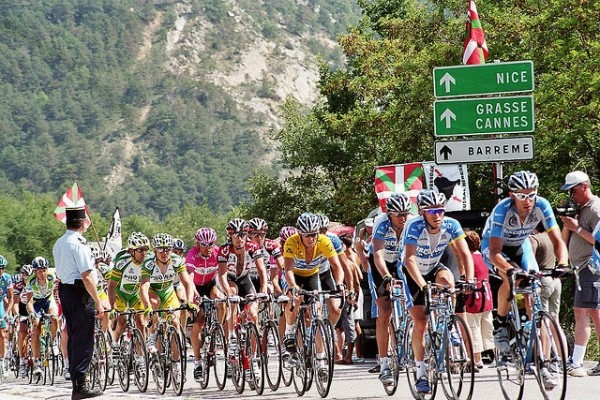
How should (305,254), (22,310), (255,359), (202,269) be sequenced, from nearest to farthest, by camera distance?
(305,254) → (255,359) → (202,269) → (22,310)

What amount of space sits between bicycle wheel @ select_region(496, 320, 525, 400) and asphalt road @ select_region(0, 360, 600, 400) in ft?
2.86

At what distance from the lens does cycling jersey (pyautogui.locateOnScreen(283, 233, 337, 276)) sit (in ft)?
48.1

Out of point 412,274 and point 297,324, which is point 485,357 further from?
point 412,274

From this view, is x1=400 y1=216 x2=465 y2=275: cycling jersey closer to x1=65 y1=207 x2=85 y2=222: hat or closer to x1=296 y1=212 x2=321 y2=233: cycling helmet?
x1=296 y1=212 x2=321 y2=233: cycling helmet

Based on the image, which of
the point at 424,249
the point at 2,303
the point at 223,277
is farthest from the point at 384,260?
the point at 2,303

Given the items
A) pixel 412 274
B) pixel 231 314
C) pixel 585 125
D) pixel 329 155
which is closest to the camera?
pixel 412 274

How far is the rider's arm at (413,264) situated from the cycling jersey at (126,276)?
711 centimetres

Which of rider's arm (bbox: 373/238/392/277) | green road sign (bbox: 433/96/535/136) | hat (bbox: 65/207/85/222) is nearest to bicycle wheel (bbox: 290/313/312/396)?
rider's arm (bbox: 373/238/392/277)

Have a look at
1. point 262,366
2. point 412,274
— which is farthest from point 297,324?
point 412,274

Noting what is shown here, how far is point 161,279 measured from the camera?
17141 millimetres

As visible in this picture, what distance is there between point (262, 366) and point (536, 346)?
4921mm

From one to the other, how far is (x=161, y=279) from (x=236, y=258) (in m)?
1.28

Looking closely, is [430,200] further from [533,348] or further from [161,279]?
[161,279]

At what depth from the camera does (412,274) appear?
11609 millimetres
